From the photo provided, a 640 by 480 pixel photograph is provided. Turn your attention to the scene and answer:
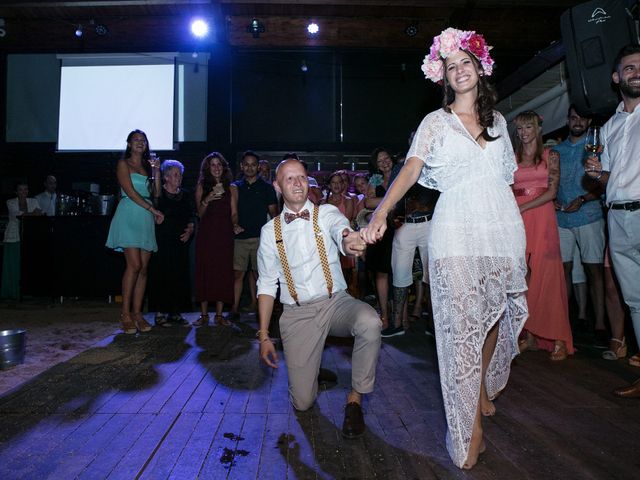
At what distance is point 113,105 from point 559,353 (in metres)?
9.25

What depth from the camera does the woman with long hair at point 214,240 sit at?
17.3ft

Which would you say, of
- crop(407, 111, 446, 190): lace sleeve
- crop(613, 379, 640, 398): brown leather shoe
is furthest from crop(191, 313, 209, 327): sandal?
crop(613, 379, 640, 398): brown leather shoe

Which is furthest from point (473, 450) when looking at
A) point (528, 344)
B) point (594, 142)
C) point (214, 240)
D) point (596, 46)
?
point (596, 46)

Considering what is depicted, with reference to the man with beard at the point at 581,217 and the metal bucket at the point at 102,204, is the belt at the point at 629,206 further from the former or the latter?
the metal bucket at the point at 102,204

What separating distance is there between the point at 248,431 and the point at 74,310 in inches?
208

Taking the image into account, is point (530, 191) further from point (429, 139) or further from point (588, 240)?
point (429, 139)

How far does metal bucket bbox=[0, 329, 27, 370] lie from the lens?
3.44m

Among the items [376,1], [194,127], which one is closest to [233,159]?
[194,127]

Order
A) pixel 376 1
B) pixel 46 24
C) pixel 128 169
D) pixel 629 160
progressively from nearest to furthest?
pixel 629 160
pixel 128 169
pixel 376 1
pixel 46 24

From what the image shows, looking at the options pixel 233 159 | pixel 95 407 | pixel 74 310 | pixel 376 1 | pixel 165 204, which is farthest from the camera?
pixel 233 159

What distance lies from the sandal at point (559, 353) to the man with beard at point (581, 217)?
61 centimetres

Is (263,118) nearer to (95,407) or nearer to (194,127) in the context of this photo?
(194,127)

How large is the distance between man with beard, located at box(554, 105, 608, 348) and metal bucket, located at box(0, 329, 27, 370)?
485 centimetres

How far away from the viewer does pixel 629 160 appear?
296 centimetres
